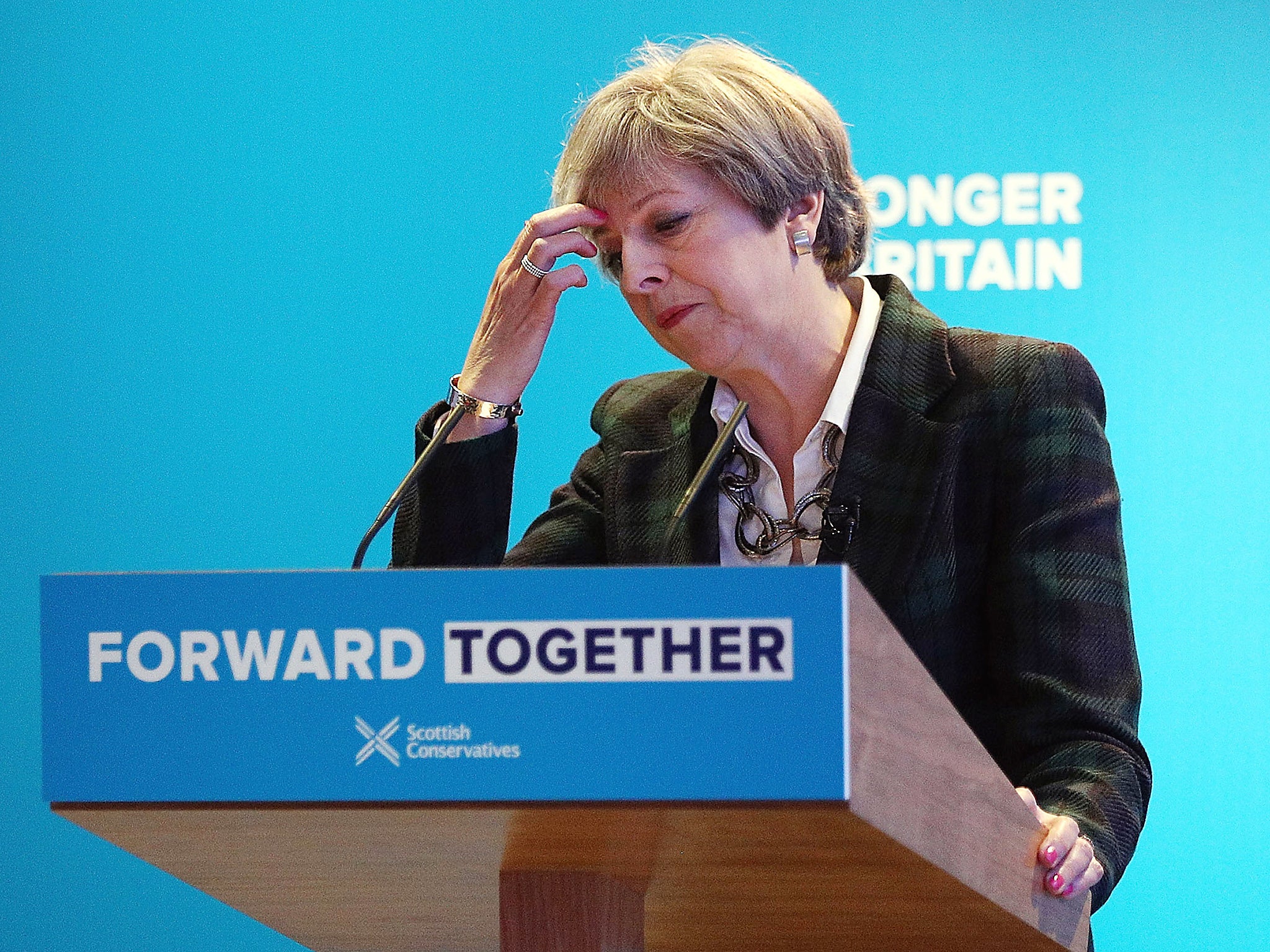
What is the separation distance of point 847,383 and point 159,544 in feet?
5.11

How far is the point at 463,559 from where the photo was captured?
146 cm

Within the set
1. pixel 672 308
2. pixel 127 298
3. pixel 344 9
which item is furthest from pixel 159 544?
pixel 672 308

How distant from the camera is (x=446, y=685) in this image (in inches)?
24.7

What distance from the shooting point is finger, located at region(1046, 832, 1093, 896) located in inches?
35.1

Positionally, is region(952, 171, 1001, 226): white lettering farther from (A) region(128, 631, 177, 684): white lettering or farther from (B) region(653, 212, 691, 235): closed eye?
(A) region(128, 631, 177, 684): white lettering

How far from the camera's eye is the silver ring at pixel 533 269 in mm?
1525

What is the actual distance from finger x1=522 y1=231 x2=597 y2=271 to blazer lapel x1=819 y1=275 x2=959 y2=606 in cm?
29

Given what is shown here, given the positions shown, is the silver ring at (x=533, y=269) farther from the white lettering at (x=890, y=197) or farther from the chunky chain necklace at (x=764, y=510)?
the white lettering at (x=890, y=197)

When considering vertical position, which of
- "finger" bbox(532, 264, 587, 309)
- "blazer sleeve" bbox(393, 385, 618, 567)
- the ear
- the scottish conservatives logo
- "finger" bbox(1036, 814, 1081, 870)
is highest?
the ear

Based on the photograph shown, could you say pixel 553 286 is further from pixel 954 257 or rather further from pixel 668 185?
pixel 954 257

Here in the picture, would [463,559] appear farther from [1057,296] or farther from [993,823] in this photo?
[1057,296]

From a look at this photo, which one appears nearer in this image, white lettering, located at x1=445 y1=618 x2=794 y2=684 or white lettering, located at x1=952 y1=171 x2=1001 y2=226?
white lettering, located at x1=445 y1=618 x2=794 y2=684

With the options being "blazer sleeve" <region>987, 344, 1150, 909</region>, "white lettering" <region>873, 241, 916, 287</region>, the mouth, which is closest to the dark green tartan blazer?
"blazer sleeve" <region>987, 344, 1150, 909</region>

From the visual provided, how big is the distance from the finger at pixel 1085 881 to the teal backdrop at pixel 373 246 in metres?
1.44
